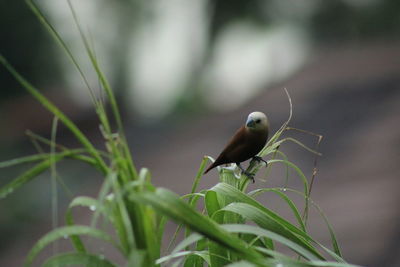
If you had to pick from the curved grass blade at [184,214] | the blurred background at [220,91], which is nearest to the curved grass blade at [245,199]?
the curved grass blade at [184,214]

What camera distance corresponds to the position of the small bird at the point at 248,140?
786 millimetres

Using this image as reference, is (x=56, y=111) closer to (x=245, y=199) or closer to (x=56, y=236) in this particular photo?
(x=56, y=236)

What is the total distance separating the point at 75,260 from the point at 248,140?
0.88ft

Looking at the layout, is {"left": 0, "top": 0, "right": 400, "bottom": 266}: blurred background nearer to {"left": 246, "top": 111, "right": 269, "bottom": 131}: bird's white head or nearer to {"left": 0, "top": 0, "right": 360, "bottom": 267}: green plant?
{"left": 246, "top": 111, "right": 269, "bottom": 131}: bird's white head

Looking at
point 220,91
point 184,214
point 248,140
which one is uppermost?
point 220,91

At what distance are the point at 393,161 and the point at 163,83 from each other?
524 centimetres

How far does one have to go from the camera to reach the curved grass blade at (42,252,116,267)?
586mm

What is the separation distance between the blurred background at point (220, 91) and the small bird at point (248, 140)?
8.40 ft

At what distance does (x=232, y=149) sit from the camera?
82 cm

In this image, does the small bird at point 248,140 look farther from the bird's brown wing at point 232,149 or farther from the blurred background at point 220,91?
the blurred background at point 220,91

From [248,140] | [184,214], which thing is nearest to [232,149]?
[248,140]

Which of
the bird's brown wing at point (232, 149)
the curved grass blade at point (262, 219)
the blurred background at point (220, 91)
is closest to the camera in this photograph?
the curved grass blade at point (262, 219)

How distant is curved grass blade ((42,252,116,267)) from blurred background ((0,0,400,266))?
275cm

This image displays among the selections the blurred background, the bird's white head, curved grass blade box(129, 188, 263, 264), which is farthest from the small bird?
the blurred background
